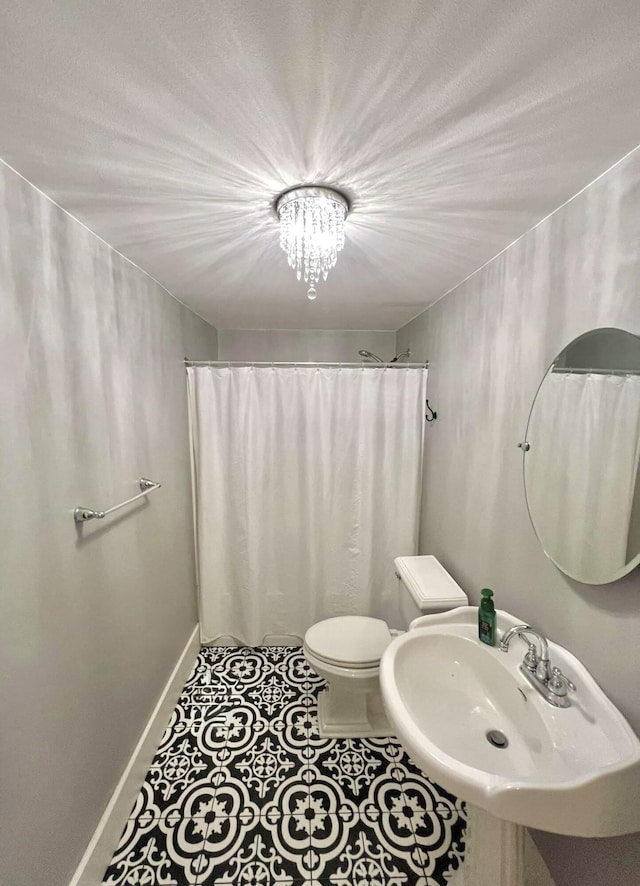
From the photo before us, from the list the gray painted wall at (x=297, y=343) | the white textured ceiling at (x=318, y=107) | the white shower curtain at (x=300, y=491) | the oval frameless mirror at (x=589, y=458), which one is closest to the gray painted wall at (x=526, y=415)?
the oval frameless mirror at (x=589, y=458)

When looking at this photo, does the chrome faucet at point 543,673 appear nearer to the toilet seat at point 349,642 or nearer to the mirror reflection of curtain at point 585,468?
the mirror reflection of curtain at point 585,468

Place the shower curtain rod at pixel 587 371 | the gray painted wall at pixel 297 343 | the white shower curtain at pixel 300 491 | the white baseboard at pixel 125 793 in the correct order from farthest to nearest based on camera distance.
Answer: the gray painted wall at pixel 297 343 → the white shower curtain at pixel 300 491 → the white baseboard at pixel 125 793 → the shower curtain rod at pixel 587 371

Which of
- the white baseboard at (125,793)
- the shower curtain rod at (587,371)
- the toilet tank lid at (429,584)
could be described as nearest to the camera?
the shower curtain rod at (587,371)

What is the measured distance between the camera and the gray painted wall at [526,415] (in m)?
0.85

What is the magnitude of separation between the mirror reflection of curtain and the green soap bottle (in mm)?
268

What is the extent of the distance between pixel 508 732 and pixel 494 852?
26 centimetres

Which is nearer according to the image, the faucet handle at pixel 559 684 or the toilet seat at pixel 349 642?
the faucet handle at pixel 559 684

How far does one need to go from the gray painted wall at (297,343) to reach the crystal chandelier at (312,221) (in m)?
1.58

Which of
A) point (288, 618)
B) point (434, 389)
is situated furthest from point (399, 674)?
point (434, 389)

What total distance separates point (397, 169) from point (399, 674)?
4.77 ft

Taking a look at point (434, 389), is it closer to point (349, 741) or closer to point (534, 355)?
point (534, 355)

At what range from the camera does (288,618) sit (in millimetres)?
2229

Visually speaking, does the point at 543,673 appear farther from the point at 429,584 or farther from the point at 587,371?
the point at 587,371

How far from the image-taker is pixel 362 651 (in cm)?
163
